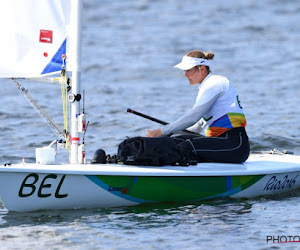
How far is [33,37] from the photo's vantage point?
771 centimetres

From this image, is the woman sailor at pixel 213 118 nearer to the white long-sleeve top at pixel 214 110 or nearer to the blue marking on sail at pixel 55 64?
the white long-sleeve top at pixel 214 110

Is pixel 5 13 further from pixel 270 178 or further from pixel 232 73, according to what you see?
pixel 232 73

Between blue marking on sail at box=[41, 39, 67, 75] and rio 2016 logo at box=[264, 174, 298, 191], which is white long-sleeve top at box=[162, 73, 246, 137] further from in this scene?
blue marking on sail at box=[41, 39, 67, 75]

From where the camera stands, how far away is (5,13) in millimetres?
7758

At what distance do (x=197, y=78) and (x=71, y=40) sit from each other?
4.05 feet

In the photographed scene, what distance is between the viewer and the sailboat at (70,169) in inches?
286

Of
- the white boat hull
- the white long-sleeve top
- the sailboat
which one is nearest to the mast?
the sailboat

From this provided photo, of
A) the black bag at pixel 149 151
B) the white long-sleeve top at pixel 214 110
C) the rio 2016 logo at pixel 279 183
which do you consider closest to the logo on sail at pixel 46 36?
the black bag at pixel 149 151

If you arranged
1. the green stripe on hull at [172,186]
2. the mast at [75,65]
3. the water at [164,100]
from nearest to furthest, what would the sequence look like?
1. the water at [164,100]
2. the green stripe on hull at [172,186]
3. the mast at [75,65]

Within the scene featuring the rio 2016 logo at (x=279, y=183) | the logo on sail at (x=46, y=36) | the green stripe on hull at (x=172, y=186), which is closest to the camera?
the green stripe on hull at (x=172, y=186)

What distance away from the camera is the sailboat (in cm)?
727

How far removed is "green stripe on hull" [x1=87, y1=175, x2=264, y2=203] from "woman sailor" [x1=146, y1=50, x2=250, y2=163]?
9.3 inches

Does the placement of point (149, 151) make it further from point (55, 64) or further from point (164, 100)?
point (164, 100)

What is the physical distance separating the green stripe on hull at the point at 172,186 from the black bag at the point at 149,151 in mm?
164
